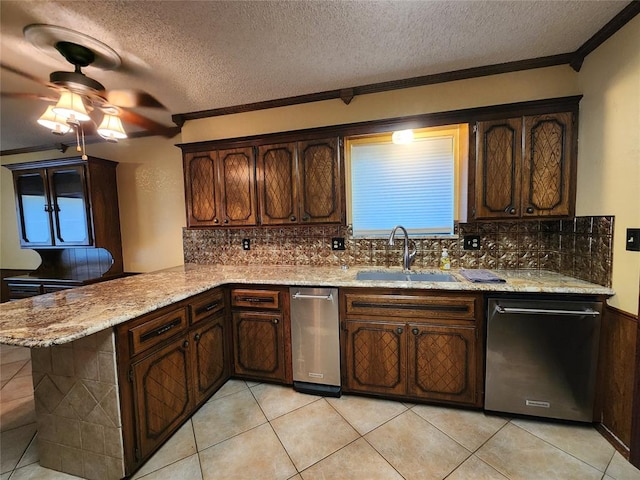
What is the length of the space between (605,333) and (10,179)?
22.2ft

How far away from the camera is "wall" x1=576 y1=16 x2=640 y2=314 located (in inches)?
56.3

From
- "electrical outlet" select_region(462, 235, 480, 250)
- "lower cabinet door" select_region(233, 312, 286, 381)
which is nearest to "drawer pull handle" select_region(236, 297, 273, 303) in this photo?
"lower cabinet door" select_region(233, 312, 286, 381)

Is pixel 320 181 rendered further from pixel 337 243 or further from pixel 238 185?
pixel 238 185

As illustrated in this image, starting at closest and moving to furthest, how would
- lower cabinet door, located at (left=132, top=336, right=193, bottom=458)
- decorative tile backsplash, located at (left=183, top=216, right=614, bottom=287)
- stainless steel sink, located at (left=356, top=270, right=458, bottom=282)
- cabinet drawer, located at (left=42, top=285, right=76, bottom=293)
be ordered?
lower cabinet door, located at (left=132, top=336, right=193, bottom=458), decorative tile backsplash, located at (left=183, top=216, right=614, bottom=287), stainless steel sink, located at (left=356, top=270, right=458, bottom=282), cabinet drawer, located at (left=42, top=285, right=76, bottom=293)

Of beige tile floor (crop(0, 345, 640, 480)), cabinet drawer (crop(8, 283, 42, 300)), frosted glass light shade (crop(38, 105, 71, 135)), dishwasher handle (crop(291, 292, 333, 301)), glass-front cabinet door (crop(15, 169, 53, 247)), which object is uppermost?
frosted glass light shade (crop(38, 105, 71, 135))

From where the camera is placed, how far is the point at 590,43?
172cm

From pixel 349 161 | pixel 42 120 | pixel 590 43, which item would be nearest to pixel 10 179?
pixel 42 120

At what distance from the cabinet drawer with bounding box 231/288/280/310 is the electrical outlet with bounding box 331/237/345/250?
30.3 inches

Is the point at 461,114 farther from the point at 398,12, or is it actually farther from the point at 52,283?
the point at 52,283

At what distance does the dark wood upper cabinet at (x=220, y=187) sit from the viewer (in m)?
2.49

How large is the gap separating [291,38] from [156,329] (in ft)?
6.47

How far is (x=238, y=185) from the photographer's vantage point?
2.51 meters

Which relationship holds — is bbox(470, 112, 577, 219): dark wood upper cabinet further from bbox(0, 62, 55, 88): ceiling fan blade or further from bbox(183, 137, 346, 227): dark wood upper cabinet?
bbox(0, 62, 55, 88): ceiling fan blade

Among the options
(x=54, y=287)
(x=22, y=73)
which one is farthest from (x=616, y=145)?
(x=54, y=287)
